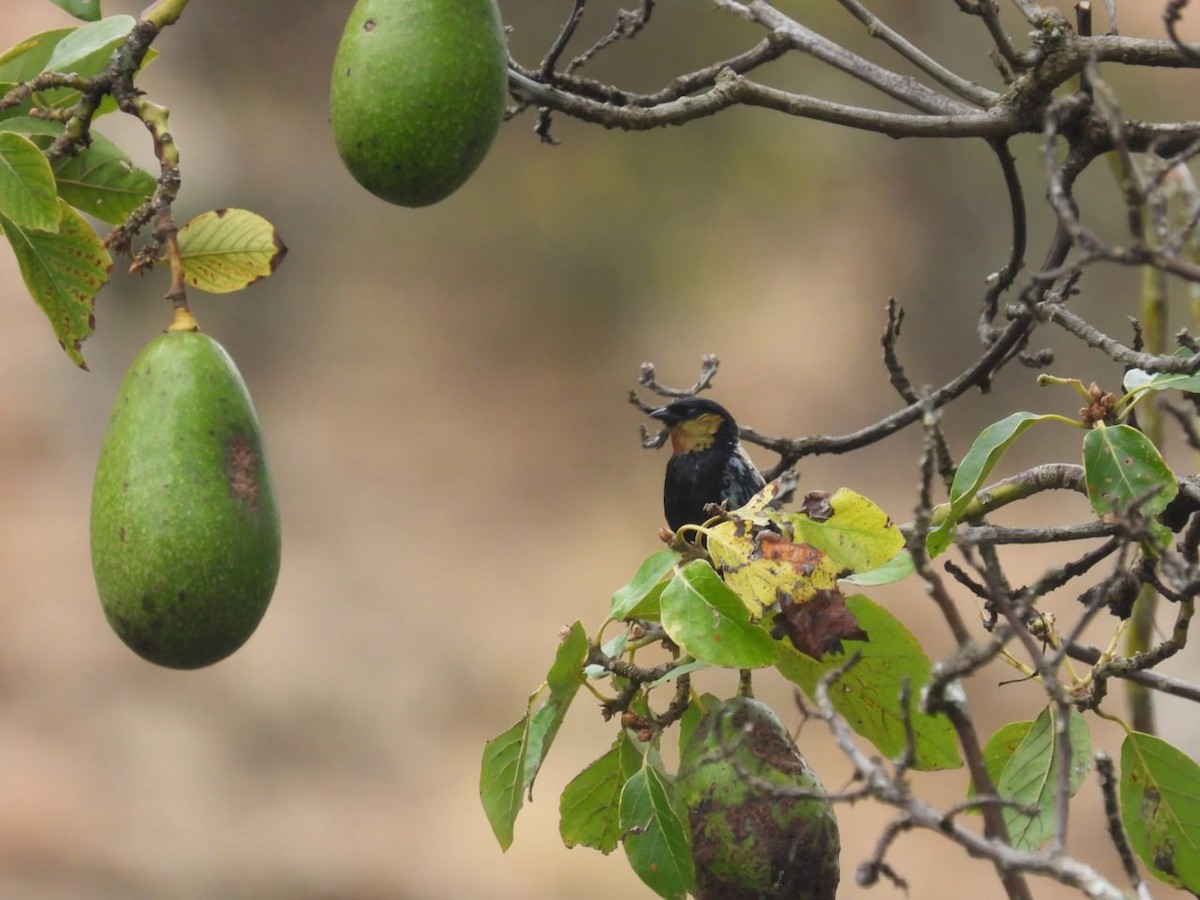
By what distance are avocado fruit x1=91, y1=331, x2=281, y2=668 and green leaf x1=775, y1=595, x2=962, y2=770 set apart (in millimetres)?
384

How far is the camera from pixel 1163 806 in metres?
1.08

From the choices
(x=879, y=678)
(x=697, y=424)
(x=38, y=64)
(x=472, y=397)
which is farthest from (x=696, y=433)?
(x=472, y=397)

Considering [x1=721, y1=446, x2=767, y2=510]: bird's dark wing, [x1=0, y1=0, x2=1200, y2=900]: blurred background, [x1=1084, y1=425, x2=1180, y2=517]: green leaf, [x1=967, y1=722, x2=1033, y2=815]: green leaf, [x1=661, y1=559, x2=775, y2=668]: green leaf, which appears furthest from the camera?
[x1=0, y1=0, x2=1200, y2=900]: blurred background

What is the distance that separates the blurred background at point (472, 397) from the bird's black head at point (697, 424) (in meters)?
3.04

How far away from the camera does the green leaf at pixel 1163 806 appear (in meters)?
1.07

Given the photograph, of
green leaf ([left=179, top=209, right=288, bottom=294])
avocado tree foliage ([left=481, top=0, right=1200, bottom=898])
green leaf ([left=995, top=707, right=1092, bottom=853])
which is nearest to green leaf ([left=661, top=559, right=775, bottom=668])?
avocado tree foliage ([left=481, top=0, right=1200, bottom=898])

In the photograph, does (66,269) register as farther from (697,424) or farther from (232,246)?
(697,424)

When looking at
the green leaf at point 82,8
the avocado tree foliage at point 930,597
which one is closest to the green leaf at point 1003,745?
the avocado tree foliage at point 930,597

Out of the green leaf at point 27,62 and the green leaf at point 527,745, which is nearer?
the green leaf at point 527,745

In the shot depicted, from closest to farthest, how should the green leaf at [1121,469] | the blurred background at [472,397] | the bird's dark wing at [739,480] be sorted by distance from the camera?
the green leaf at [1121,469] → the bird's dark wing at [739,480] → the blurred background at [472,397]

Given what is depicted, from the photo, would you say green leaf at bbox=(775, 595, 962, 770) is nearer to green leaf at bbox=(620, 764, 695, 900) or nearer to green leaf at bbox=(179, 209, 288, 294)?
green leaf at bbox=(620, 764, 695, 900)

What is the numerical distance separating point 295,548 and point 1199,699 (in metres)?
4.40

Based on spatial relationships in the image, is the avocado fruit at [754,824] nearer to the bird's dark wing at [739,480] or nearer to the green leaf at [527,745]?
the green leaf at [527,745]

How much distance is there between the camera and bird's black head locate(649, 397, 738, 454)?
6.34 ft
